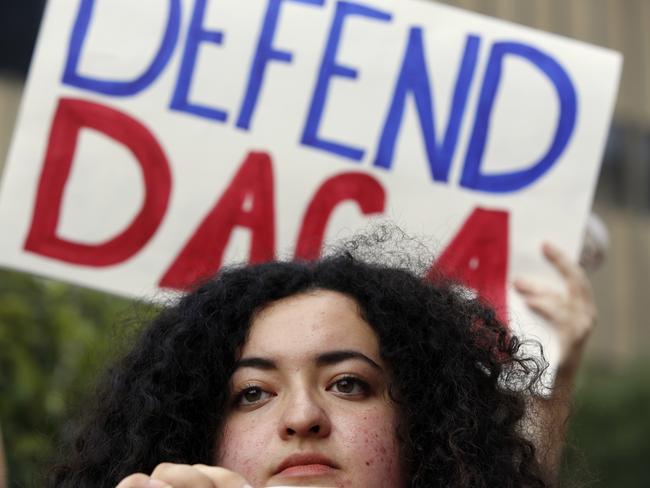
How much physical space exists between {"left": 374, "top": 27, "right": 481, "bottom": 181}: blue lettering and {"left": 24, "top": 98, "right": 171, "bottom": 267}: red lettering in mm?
546

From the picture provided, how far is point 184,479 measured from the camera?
2.30 m

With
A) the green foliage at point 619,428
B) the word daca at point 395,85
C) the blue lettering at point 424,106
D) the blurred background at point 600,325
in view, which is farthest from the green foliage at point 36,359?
the green foliage at point 619,428

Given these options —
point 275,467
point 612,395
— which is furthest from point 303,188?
point 612,395

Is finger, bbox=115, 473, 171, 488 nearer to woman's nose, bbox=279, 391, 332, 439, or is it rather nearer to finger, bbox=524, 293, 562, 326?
woman's nose, bbox=279, 391, 332, 439

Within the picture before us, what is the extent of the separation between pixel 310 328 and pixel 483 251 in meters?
1.37

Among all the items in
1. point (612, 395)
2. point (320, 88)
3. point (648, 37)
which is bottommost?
point (612, 395)

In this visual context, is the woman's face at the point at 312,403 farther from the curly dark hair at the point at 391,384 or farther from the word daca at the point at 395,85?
the word daca at the point at 395,85

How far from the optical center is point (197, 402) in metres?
3.08

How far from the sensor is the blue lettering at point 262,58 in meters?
4.28

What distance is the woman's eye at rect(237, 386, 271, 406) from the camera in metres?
2.92

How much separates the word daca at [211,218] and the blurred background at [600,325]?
0.21 meters

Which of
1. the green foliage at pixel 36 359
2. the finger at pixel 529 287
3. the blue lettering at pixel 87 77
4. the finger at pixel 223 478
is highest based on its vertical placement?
the blue lettering at pixel 87 77

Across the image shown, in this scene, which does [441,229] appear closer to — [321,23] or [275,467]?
[321,23]

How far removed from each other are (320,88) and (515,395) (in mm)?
1389
